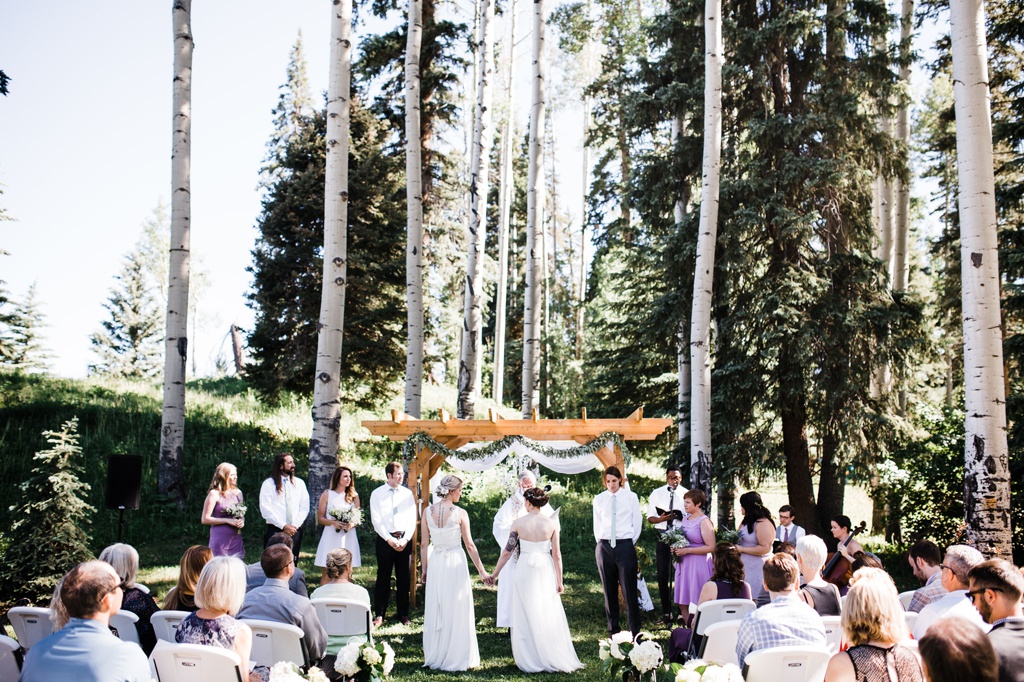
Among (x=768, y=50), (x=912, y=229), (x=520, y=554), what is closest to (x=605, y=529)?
(x=520, y=554)

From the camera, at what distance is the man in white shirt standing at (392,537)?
9.53m

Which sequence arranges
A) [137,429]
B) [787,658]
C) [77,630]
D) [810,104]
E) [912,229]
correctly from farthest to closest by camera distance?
[912,229] → [137,429] → [810,104] → [787,658] → [77,630]

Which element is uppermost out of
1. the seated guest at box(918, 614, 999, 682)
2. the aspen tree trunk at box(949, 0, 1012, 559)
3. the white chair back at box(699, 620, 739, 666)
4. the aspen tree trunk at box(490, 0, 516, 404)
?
the aspen tree trunk at box(490, 0, 516, 404)

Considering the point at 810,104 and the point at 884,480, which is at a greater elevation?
the point at 810,104

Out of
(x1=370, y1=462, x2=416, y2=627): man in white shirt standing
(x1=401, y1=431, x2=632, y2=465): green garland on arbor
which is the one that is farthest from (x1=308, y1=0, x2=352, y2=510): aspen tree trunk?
(x1=370, y1=462, x2=416, y2=627): man in white shirt standing

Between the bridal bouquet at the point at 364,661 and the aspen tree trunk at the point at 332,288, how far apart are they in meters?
7.41

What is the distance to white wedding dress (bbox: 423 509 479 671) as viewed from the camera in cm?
786

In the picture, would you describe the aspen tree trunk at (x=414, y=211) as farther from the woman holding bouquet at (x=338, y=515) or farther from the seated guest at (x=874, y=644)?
the seated guest at (x=874, y=644)

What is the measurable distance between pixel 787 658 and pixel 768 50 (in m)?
12.5

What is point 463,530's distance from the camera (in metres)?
8.25

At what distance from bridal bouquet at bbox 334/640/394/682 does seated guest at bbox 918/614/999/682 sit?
3463 millimetres

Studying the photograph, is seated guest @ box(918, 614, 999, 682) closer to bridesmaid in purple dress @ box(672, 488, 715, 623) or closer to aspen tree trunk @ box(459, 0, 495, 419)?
bridesmaid in purple dress @ box(672, 488, 715, 623)

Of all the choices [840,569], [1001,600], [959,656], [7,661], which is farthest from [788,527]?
[7,661]

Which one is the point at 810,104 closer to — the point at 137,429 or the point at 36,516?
Answer: the point at 36,516
